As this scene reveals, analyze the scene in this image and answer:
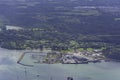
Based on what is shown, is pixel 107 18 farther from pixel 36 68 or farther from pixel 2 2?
pixel 36 68

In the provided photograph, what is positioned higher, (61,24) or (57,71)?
(57,71)

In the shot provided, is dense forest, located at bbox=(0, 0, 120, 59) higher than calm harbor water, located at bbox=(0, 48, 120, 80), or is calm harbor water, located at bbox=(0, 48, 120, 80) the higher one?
calm harbor water, located at bbox=(0, 48, 120, 80)

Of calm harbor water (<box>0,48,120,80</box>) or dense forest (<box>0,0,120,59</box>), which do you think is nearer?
calm harbor water (<box>0,48,120,80</box>)

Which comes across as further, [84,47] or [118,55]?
[84,47]

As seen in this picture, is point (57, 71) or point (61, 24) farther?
point (61, 24)

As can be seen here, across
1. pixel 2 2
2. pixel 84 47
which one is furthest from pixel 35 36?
pixel 2 2
